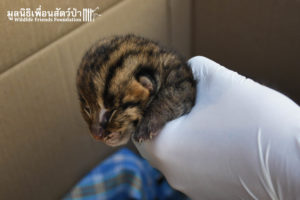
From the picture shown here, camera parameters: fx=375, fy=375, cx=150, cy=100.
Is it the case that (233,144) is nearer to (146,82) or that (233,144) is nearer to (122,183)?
(146,82)

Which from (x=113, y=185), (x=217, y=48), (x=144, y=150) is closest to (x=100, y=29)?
(x=144, y=150)

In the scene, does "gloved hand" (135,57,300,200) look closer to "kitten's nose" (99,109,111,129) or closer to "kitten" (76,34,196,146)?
"kitten" (76,34,196,146)

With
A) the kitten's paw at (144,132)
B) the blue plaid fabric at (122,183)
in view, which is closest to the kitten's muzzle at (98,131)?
the kitten's paw at (144,132)

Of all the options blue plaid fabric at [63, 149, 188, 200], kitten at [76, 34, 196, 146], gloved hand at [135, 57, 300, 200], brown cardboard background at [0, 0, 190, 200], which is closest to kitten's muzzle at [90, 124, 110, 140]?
kitten at [76, 34, 196, 146]

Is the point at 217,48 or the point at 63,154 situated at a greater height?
the point at 217,48

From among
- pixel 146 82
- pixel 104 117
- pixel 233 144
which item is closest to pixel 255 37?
pixel 233 144

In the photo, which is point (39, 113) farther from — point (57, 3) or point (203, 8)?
point (203, 8)

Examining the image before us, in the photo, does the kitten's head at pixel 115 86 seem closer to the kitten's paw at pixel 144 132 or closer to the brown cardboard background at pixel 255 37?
the kitten's paw at pixel 144 132
